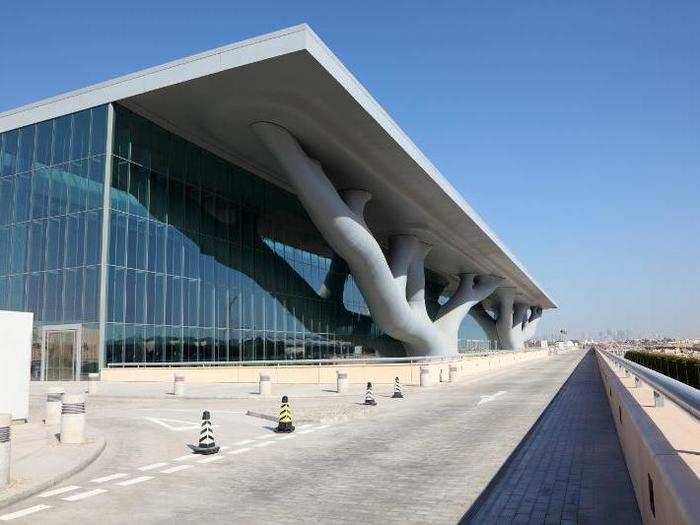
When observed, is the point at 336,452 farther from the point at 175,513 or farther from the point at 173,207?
the point at 173,207

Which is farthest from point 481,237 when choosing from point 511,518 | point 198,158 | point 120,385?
point 511,518

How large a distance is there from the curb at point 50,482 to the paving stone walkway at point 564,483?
5.51 metres

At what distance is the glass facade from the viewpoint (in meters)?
31.8

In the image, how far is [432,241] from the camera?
52875 mm

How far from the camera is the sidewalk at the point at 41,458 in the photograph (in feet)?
27.4

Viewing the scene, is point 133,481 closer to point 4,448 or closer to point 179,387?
point 4,448

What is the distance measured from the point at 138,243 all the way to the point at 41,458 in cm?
2353

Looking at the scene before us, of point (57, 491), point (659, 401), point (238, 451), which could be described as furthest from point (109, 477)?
point (659, 401)

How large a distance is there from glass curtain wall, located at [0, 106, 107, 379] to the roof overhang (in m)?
1.46

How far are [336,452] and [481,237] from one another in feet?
150

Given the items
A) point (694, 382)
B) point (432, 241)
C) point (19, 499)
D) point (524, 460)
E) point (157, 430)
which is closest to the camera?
point (19, 499)

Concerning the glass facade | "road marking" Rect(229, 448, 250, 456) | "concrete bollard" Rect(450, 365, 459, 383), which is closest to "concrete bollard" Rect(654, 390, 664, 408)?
"road marking" Rect(229, 448, 250, 456)

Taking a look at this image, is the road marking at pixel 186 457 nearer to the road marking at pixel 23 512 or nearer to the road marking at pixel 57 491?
the road marking at pixel 57 491

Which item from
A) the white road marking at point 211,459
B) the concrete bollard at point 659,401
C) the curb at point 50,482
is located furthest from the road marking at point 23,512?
the concrete bollard at point 659,401
